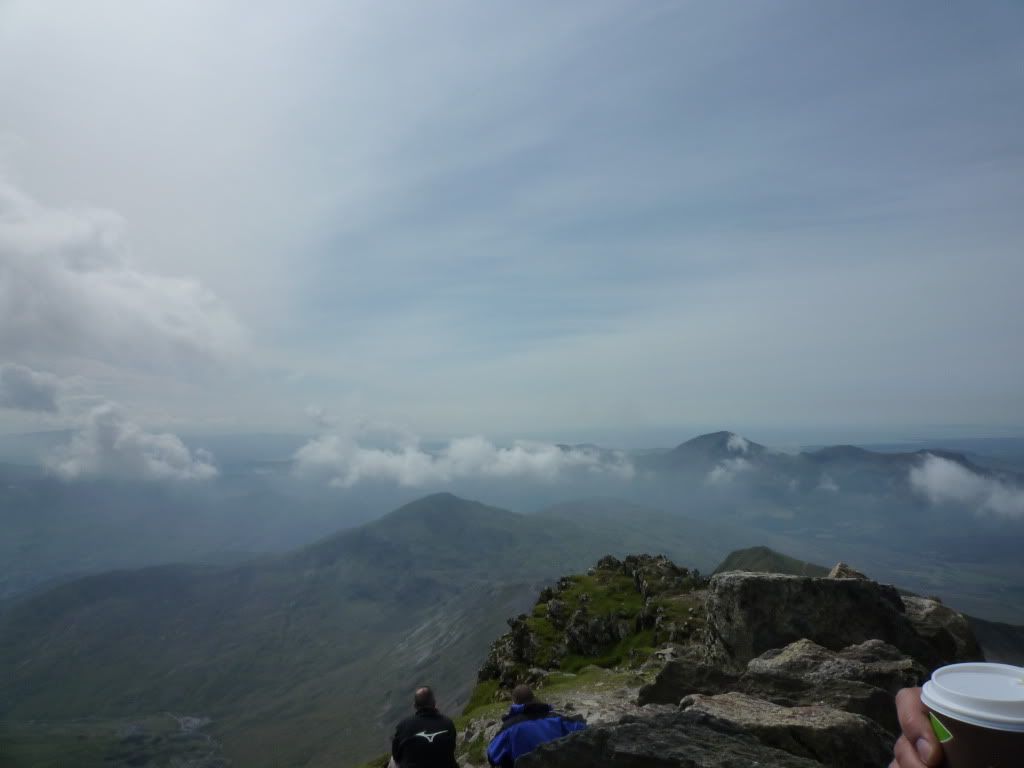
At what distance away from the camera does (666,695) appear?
21250 millimetres

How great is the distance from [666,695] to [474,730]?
66.7 feet

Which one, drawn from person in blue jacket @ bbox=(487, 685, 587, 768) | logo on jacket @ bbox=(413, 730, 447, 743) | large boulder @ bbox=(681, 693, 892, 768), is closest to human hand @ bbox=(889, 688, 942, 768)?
large boulder @ bbox=(681, 693, 892, 768)

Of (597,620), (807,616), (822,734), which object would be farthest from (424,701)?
(597,620)

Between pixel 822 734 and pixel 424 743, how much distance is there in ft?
36.2

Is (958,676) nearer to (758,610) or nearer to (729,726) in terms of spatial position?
(729,726)

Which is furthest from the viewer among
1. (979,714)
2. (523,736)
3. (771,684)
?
(771,684)

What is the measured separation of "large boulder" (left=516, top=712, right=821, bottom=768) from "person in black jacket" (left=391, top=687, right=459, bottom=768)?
18.5 ft

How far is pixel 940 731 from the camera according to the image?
16.4 ft

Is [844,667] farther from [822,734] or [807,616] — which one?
[807,616]

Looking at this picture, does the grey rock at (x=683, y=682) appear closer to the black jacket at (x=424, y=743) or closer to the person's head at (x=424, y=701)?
the black jacket at (x=424, y=743)

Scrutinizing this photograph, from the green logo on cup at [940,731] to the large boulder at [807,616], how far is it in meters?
26.1

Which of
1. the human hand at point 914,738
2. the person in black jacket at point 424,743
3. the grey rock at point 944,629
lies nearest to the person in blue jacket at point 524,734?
the person in black jacket at point 424,743

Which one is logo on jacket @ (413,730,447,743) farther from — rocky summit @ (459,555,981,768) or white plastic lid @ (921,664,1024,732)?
white plastic lid @ (921,664,1024,732)

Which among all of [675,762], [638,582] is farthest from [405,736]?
[638,582]
